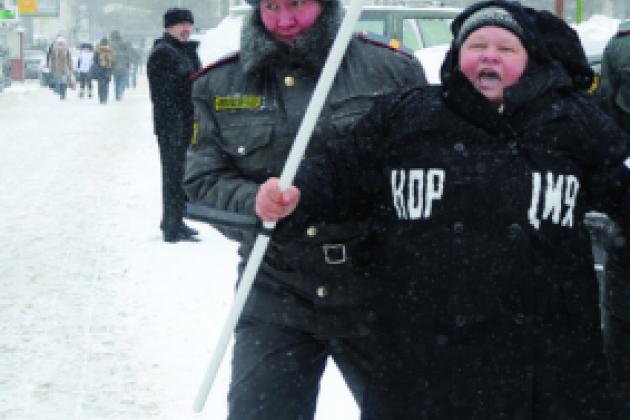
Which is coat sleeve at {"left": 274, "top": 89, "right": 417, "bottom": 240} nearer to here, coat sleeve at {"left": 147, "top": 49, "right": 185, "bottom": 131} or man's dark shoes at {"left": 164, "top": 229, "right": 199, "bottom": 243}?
coat sleeve at {"left": 147, "top": 49, "right": 185, "bottom": 131}

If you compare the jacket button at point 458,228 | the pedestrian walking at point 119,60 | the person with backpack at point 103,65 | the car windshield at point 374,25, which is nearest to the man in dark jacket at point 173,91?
the car windshield at point 374,25

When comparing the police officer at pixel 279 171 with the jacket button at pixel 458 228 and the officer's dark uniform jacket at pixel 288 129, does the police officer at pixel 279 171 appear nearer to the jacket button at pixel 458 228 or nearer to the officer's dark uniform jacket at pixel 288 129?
the officer's dark uniform jacket at pixel 288 129

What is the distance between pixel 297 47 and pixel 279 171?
0.33 m

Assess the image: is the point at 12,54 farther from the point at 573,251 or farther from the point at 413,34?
the point at 573,251

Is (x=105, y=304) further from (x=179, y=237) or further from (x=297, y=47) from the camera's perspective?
(x=297, y=47)

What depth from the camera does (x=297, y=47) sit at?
9.29ft

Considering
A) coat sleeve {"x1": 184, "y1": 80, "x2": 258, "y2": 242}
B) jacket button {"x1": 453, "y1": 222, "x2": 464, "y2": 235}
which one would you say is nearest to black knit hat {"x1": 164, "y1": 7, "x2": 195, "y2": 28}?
coat sleeve {"x1": 184, "y1": 80, "x2": 258, "y2": 242}

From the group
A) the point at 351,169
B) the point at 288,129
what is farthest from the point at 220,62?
the point at 351,169

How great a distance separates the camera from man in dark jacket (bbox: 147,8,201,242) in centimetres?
717

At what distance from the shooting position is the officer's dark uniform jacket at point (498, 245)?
96.9 inches

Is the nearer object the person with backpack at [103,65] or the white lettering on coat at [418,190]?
the white lettering on coat at [418,190]

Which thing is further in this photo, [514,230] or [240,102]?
[240,102]

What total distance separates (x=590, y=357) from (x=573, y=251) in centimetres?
25

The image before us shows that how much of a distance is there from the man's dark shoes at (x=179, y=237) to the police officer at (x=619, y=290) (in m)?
4.80
